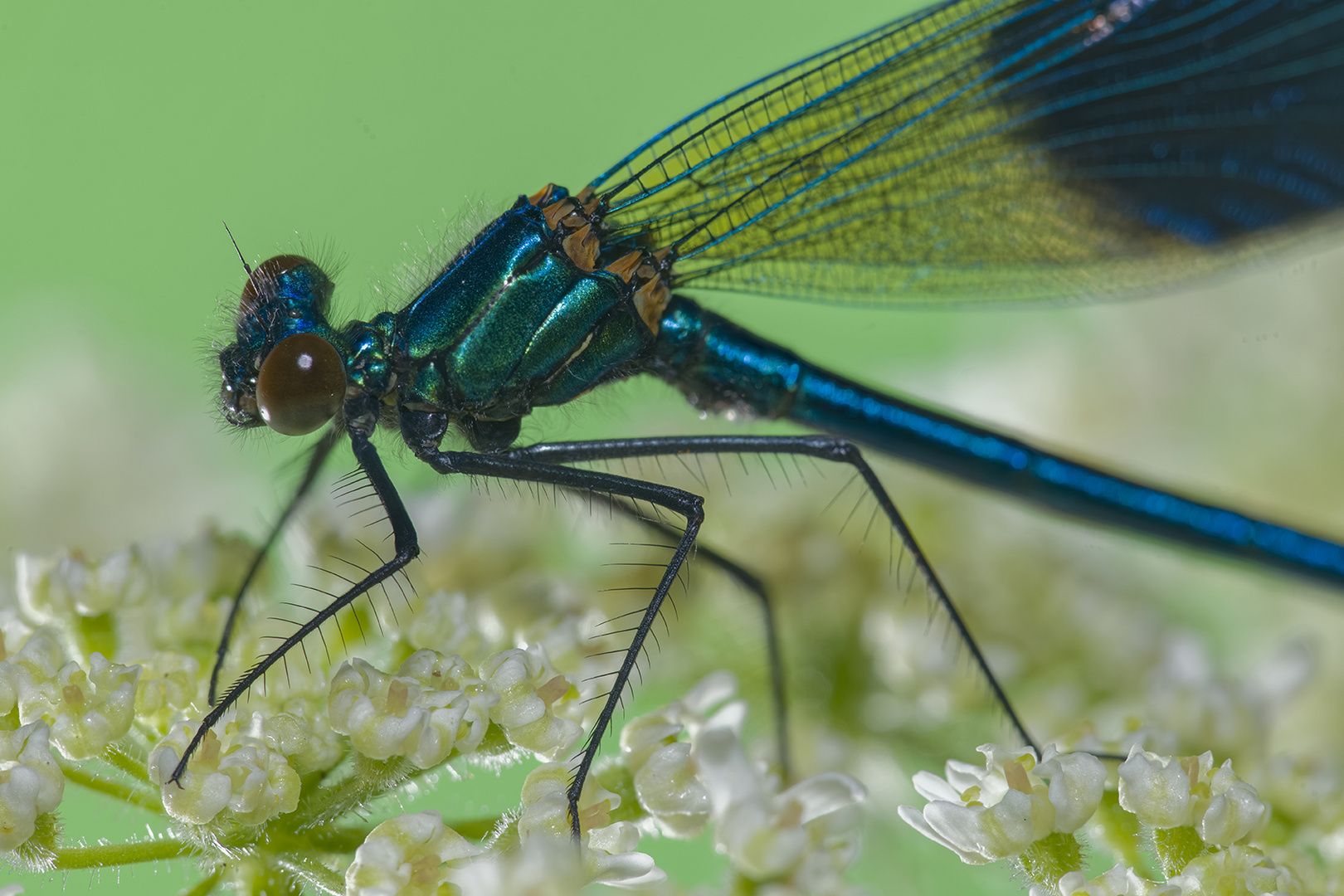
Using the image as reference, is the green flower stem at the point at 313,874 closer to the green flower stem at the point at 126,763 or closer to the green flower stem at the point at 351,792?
the green flower stem at the point at 351,792

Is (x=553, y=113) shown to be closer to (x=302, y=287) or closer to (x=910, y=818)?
(x=302, y=287)

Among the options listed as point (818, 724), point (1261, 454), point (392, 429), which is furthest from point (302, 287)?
point (1261, 454)

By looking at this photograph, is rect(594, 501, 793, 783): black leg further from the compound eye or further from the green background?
the compound eye

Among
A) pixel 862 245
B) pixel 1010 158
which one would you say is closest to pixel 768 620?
pixel 862 245

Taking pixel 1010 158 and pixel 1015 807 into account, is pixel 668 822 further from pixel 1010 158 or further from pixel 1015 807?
pixel 1010 158

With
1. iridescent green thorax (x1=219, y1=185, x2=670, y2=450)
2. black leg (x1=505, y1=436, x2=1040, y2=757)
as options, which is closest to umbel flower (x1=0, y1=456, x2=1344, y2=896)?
black leg (x1=505, y1=436, x2=1040, y2=757)

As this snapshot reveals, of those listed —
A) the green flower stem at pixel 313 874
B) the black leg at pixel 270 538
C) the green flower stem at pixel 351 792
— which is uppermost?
the black leg at pixel 270 538

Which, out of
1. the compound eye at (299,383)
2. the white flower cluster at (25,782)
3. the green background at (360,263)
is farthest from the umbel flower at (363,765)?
the green background at (360,263)
